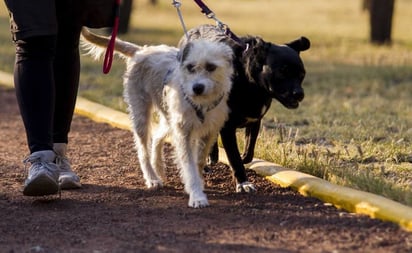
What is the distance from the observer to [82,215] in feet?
17.0

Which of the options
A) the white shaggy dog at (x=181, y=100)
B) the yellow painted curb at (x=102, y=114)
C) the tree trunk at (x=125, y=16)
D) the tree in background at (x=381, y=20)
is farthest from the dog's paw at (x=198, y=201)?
the tree trunk at (x=125, y=16)

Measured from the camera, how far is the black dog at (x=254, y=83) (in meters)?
5.83

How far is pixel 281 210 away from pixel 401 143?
7.71 feet

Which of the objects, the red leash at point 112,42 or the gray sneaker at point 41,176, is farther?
the red leash at point 112,42

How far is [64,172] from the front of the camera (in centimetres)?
596

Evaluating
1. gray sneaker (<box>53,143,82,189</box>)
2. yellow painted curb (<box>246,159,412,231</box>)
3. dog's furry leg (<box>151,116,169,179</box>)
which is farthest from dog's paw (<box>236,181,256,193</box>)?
gray sneaker (<box>53,143,82,189</box>)

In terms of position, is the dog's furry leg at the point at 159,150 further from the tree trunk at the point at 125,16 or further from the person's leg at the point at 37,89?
the tree trunk at the point at 125,16

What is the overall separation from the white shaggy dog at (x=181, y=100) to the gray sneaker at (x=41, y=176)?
773mm

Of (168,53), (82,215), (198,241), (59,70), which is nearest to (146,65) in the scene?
(168,53)

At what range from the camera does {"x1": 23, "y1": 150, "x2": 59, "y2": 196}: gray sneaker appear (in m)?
5.25

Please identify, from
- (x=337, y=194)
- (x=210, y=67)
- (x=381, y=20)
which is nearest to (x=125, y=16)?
(x=381, y=20)

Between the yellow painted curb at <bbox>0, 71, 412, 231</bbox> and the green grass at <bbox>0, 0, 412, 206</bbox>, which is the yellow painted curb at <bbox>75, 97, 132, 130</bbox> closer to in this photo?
the green grass at <bbox>0, 0, 412, 206</bbox>

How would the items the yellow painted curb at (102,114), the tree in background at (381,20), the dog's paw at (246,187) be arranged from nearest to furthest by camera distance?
1. the dog's paw at (246,187)
2. the yellow painted curb at (102,114)
3. the tree in background at (381,20)

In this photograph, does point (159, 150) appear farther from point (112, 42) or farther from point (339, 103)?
point (339, 103)
